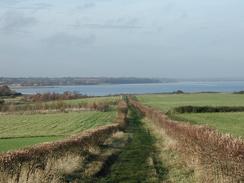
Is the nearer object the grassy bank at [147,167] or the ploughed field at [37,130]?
the grassy bank at [147,167]

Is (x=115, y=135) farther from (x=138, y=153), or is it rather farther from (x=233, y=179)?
(x=233, y=179)

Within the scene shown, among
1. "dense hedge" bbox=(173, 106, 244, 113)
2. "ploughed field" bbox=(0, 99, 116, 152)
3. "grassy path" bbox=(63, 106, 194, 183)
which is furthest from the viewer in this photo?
"dense hedge" bbox=(173, 106, 244, 113)

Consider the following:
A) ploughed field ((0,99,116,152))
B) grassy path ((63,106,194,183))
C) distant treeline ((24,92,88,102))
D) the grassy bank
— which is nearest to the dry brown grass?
grassy path ((63,106,194,183))

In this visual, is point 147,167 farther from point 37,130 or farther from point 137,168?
point 37,130

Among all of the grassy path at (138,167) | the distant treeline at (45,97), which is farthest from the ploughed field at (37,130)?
the distant treeline at (45,97)

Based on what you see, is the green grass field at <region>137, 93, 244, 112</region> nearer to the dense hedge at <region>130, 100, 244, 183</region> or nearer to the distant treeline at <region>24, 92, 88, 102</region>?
the distant treeline at <region>24, 92, 88, 102</region>

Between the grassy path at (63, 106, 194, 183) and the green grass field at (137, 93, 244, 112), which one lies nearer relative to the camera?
the grassy path at (63, 106, 194, 183)

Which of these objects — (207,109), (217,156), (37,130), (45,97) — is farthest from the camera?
(45,97)

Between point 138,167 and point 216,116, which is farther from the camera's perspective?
point 216,116

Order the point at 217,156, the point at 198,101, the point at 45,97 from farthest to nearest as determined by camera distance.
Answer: the point at 45,97 < the point at 198,101 < the point at 217,156

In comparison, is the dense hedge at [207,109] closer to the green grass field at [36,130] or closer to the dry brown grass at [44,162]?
the green grass field at [36,130]

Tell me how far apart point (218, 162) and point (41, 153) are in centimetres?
600

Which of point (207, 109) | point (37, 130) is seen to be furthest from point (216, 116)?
point (37, 130)

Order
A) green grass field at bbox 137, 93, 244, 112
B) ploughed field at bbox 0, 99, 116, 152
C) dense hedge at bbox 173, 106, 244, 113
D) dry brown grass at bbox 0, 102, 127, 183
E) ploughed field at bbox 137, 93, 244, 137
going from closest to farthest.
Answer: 1. dry brown grass at bbox 0, 102, 127, 183
2. ploughed field at bbox 0, 99, 116, 152
3. ploughed field at bbox 137, 93, 244, 137
4. dense hedge at bbox 173, 106, 244, 113
5. green grass field at bbox 137, 93, 244, 112
